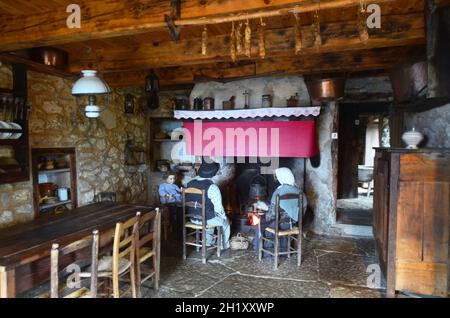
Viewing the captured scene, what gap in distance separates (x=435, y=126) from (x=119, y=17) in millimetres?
3116

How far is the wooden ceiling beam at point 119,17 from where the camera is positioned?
189cm

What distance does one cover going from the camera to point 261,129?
4.19 m

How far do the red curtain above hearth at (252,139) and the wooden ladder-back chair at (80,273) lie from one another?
102 inches

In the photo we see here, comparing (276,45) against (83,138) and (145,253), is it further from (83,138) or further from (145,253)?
A: (83,138)

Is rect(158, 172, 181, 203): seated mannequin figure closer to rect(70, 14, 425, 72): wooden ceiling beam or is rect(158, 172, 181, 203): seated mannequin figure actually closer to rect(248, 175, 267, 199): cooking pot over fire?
rect(248, 175, 267, 199): cooking pot over fire

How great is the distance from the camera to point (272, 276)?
297cm

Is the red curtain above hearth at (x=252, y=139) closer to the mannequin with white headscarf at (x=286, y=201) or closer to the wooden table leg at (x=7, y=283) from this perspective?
the mannequin with white headscarf at (x=286, y=201)

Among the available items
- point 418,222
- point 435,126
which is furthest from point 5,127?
point 435,126

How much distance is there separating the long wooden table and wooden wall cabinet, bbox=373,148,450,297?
2.27 metres

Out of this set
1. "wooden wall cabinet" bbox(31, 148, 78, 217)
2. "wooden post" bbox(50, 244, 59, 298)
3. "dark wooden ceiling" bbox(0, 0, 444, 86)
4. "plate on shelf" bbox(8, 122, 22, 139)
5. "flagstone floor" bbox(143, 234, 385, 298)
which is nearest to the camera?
"wooden post" bbox(50, 244, 59, 298)

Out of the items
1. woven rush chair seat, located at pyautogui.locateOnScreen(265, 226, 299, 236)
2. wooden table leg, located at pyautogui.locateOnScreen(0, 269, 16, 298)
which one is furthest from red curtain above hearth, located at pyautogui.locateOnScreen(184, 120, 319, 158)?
wooden table leg, located at pyautogui.locateOnScreen(0, 269, 16, 298)

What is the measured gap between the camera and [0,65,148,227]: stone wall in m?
3.09

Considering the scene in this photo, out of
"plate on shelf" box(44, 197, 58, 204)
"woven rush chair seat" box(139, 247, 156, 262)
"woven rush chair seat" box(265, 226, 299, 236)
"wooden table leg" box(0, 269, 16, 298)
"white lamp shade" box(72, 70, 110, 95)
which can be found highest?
"white lamp shade" box(72, 70, 110, 95)

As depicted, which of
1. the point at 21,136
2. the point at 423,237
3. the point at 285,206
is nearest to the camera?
the point at 423,237
